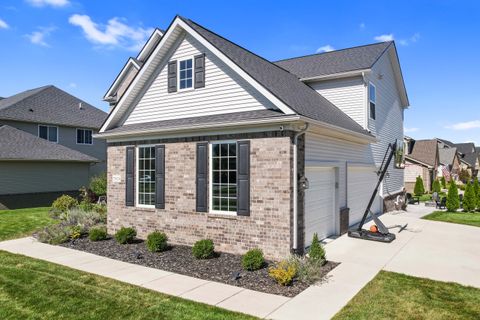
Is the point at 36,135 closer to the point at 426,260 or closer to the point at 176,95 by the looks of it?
the point at 176,95

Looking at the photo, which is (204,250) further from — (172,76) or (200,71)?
(172,76)

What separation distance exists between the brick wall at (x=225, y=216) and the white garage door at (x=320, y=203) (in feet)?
4.65

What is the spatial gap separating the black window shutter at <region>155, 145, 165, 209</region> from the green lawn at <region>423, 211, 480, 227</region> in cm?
1363

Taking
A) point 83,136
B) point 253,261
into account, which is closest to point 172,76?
point 253,261

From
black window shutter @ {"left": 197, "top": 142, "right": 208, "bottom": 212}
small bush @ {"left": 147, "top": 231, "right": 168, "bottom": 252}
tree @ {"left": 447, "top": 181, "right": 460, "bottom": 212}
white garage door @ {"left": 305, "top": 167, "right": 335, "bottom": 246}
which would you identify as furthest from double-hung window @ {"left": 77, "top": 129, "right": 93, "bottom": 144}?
tree @ {"left": 447, "top": 181, "right": 460, "bottom": 212}

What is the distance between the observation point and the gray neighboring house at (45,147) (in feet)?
71.1

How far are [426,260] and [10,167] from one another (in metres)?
23.7

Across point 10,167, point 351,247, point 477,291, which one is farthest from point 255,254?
point 10,167

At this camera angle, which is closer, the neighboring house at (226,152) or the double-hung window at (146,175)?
the neighboring house at (226,152)

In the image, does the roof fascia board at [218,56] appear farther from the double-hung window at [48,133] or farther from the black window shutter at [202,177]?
the double-hung window at [48,133]

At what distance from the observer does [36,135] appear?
26547 millimetres

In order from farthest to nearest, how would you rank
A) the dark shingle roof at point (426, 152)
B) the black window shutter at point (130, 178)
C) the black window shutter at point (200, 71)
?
the dark shingle roof at point (426, 152)
the black window shutter at point (130, 178)
the black window shutter at point (200, 71)

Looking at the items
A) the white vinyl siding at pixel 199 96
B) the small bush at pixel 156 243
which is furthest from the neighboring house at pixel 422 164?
the small bush at pixel 156 243

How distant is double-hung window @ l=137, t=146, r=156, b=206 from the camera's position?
1166cm
